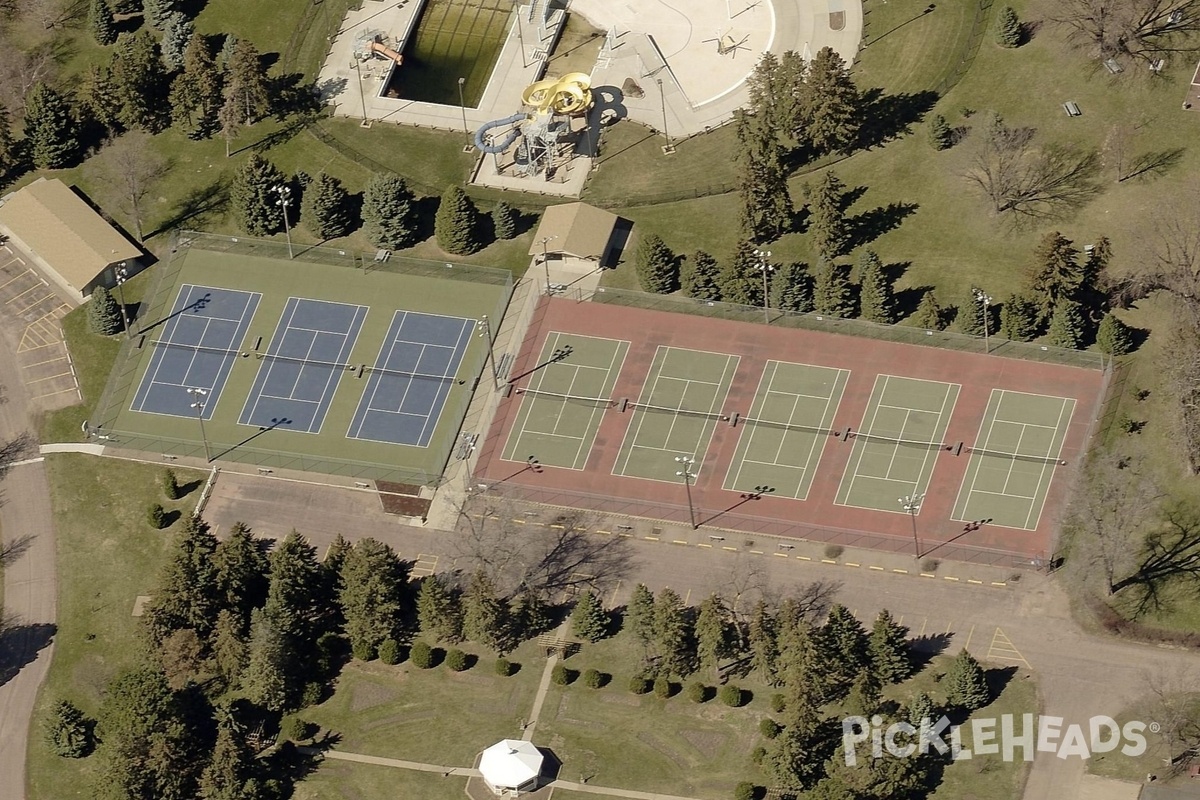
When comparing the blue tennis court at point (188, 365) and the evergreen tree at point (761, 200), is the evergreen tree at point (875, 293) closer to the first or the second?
the evergreen tree at point (761, 200)

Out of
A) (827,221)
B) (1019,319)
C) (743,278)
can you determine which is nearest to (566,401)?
(743,278)

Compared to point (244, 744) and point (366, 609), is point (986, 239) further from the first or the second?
point (244, 744)

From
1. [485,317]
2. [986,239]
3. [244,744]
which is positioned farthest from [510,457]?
[986,239]

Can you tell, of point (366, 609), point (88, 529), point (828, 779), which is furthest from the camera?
point (88, 529)

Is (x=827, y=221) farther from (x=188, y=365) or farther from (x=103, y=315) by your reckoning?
(x=103, y=315)

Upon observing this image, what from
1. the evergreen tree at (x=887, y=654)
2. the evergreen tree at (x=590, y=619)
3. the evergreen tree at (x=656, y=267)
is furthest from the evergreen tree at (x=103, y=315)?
the evergreen tree at (x=887, y=654)

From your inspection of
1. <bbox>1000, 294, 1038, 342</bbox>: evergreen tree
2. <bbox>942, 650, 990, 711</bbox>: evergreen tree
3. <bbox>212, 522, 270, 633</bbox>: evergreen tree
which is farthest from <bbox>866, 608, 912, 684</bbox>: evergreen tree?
<bbox>212, 522, 270, 633</bbox>: evergreen tree
